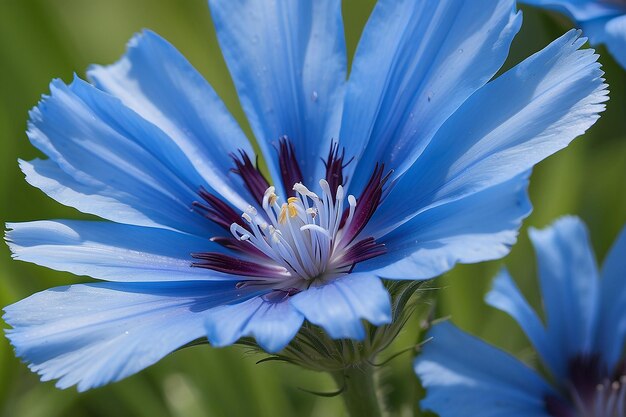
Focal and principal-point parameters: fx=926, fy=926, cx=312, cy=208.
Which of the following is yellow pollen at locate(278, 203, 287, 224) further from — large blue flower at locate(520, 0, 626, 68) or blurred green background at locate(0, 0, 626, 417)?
large blue flower at locate(520, 0, 626, 68)

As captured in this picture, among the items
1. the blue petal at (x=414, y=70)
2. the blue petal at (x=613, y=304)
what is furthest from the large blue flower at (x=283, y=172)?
the blue petal at (x=613, y=304)

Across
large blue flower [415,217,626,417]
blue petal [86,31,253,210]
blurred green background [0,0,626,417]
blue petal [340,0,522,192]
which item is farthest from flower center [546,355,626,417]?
blue petal [86,31,253,210]

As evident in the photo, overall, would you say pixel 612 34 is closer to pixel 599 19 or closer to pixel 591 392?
pixel 599 19

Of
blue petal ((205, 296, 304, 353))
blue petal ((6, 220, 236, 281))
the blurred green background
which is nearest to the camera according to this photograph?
blue petal ((205, 296, 304, 353))

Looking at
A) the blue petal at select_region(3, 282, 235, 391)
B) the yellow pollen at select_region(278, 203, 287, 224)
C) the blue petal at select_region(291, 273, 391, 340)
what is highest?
the yellow pollen at select_region(278, 203, 287, 224)

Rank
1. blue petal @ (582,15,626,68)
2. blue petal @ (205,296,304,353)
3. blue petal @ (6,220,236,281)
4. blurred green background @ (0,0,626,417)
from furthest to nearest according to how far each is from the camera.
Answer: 1. blurred green background @ (0,0,626,417)
2. blue petal @ (582,15,626,68)
3. blue petal @ (6,220,236,281)
4. blue petal @ (205,296,304,353)

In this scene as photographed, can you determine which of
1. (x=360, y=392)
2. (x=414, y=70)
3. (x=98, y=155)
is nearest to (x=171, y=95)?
(x=98, y=155)

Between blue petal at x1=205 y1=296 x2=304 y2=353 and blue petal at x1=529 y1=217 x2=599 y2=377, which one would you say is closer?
blue petal at x1=205 y1=296 x2=304 y2=353

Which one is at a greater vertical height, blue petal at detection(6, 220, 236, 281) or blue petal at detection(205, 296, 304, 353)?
blue petal at detection(6, 220, 236, 281)

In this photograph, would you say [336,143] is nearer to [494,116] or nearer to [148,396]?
[494,116]
